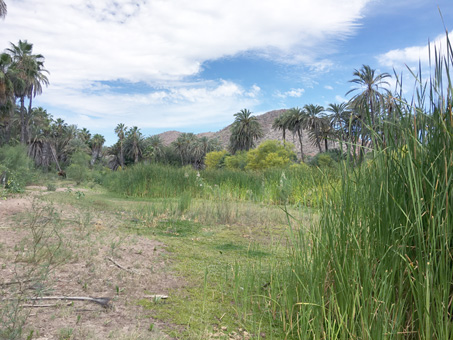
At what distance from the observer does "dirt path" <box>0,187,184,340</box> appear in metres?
2.50

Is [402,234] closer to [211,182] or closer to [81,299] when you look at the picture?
[81,299]

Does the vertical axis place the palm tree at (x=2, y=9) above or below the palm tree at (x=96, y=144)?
above

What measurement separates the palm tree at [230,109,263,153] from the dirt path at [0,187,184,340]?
2358 inches

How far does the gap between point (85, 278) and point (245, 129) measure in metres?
61.6

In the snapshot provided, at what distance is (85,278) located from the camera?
3406 mm

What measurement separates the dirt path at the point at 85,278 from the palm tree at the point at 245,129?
59.9 m

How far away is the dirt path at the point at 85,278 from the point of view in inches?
98.3

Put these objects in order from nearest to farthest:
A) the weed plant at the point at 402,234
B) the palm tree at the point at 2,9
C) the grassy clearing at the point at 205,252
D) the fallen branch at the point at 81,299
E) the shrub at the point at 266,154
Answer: the weed plant at the point at 402,234 < the grassy clearing at the point at 205,252 < the fallen branch at the point at 81,299 < the palm tree at the point at 2,9 < the shrub at the point at 266,154

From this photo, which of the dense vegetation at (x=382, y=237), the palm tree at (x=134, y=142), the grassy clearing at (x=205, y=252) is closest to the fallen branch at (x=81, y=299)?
the grassy clearing at (x=205, y=252)

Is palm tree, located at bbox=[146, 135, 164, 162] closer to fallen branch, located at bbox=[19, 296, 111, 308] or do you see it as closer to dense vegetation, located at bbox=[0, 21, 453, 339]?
fallen branch, located at bbox=[19, 296, 111, 308]

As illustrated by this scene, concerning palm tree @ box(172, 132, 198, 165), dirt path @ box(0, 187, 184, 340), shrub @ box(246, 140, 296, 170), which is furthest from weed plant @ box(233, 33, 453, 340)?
palm tree @ box(172, 132, 198, 165)

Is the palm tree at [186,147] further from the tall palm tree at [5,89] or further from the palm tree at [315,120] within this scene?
the tall palm tree at [5,89]

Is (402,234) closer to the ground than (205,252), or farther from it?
farther from it

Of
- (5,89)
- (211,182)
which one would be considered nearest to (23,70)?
(5,89)
